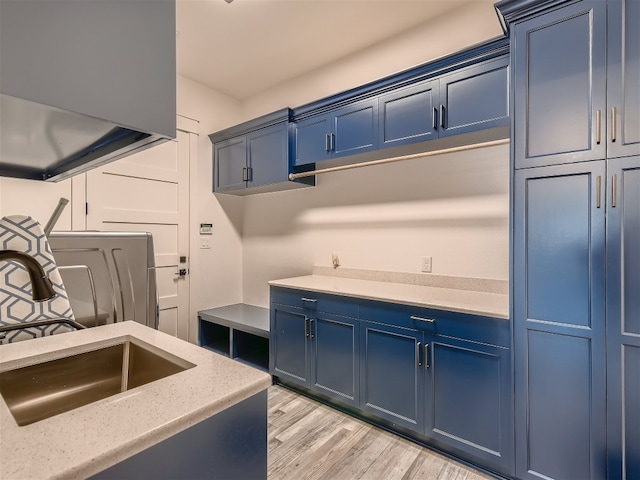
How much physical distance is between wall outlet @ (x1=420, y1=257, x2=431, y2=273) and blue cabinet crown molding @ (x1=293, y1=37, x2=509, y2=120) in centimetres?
128

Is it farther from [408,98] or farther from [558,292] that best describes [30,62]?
[408,98]

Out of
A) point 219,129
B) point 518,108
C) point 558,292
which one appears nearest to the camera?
point 558,292

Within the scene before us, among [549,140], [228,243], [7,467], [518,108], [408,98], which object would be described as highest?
[408,98]

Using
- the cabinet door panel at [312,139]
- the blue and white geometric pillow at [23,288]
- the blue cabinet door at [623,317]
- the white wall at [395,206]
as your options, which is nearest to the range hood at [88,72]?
the blue and white geometric pillow at [23,288]

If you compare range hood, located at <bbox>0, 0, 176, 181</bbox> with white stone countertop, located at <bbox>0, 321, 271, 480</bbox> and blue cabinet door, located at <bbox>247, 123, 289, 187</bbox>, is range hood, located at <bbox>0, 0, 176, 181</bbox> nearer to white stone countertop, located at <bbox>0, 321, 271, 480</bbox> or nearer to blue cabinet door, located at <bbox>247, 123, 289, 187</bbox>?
white stone countertop, located at <bbox>0, 321, 271, 480</bbox>

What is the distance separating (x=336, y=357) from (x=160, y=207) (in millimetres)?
2245

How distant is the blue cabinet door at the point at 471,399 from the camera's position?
5.58 feet

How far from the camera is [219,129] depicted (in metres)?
3.73

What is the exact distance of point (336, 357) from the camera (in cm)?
237

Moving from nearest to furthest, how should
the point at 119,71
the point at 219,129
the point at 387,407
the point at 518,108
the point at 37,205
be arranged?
the point at 119,71 → the point at 518,108 → the point at 387,407 → the point at 37,205 → the point at 219,129

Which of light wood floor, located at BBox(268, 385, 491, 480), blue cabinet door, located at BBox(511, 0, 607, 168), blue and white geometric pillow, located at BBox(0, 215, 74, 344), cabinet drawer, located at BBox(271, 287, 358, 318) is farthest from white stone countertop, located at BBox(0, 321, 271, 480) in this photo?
blue cabinet door, located at BBox(511, 0, 607, 168)

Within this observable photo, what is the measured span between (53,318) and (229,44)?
2.54 m

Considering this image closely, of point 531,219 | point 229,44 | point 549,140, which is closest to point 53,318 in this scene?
point 531,219

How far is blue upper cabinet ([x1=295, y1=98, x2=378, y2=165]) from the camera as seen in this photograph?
2418mm
